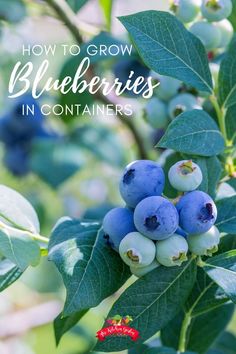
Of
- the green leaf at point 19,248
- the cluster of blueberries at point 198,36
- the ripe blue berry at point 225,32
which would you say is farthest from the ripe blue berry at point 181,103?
the green leaf at point 19,248

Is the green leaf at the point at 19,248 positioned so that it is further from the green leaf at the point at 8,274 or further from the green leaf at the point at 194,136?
the green leaf at the point at 194,136

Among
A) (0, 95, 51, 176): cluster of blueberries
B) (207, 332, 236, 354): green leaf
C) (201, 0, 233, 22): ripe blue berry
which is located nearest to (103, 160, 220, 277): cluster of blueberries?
(201, 0, 233, 22): ripe blue berry

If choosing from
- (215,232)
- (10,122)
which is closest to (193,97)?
(215,232)

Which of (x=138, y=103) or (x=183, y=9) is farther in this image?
(x=138, y=103)

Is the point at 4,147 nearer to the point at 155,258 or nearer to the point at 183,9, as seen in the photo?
the point at 183,9

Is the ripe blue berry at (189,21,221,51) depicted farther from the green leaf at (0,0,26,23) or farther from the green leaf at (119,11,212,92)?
the green leaf at (0,0,26,23)

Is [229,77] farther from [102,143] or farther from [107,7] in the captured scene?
[102,143]
